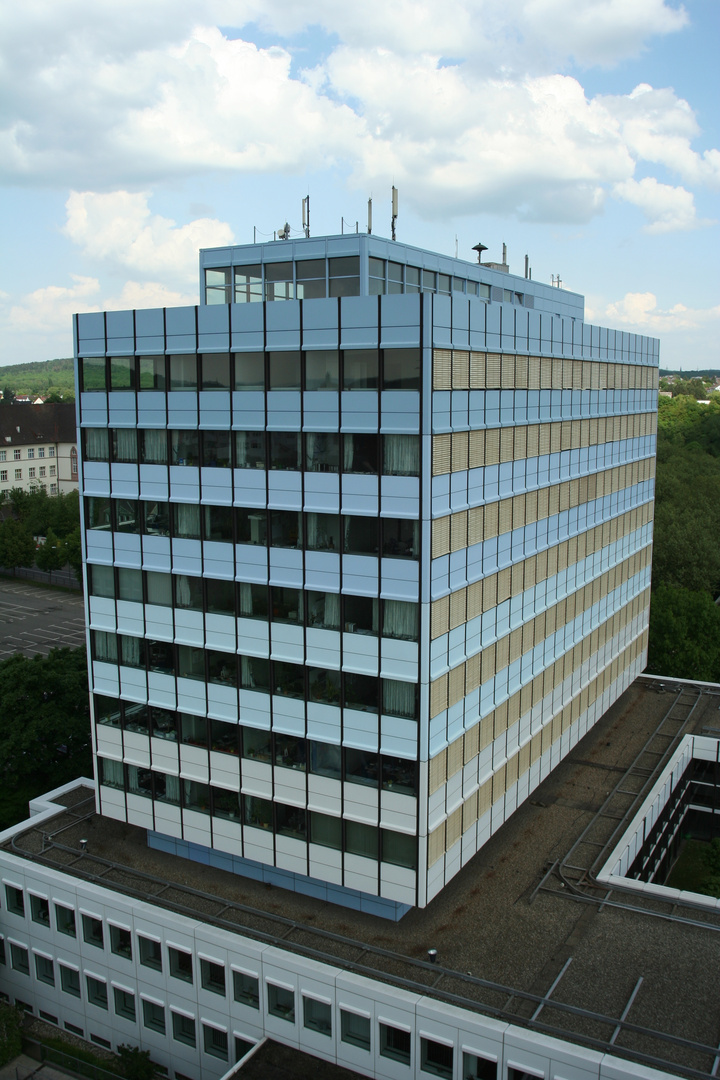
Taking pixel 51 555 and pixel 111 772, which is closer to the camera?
pixel 111 772

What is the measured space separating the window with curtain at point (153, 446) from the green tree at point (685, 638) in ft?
145

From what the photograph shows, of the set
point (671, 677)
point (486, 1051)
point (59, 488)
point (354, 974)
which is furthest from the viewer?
point (59, 488)

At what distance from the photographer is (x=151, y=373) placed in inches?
1296

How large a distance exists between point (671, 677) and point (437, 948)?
119ft

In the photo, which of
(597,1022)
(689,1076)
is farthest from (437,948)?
(689,1076)

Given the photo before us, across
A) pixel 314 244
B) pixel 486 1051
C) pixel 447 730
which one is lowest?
pixel 486 1051

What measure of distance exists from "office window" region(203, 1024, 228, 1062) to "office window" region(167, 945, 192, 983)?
196cm

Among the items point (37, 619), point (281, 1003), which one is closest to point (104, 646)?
point (281, 1003)

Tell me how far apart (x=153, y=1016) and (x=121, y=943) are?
2.99 m

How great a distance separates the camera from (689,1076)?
2427 centimetres

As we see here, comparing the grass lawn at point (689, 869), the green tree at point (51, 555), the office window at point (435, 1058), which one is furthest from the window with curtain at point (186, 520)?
the green tree at point (51, 555)

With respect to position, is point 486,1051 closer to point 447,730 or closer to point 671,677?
point 447,730

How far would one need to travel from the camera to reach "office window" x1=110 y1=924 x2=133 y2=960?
33.3 metres

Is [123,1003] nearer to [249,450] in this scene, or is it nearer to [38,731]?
[38,731]
